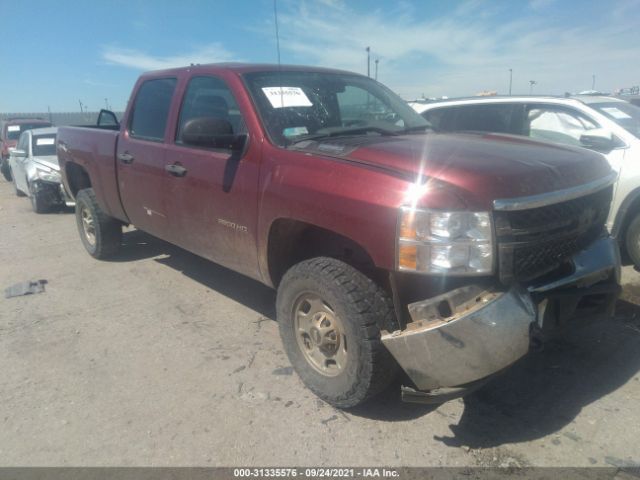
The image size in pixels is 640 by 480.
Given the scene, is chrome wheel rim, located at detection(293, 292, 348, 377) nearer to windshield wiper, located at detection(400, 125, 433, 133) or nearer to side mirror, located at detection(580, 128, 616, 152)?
windshield wiper, located at detection(400, 125, 433, 133)

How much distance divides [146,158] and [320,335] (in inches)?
92.6

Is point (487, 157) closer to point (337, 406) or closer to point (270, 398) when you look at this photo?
point (337, 406)

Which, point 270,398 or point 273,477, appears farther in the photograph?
point 270,398

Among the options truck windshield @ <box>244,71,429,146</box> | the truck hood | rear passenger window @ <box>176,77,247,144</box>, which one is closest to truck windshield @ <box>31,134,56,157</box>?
rear passenger window @ <box>176,77,247,144</box>

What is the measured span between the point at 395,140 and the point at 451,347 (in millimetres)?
1410

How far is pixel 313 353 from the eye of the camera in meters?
3.06

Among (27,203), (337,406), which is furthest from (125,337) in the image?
(27,203)

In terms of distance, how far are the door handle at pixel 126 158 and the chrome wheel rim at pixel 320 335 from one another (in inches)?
93.6

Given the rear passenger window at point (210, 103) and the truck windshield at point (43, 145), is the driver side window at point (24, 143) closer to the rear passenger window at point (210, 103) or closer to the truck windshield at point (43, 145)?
the truck windshield at point (43, 145)

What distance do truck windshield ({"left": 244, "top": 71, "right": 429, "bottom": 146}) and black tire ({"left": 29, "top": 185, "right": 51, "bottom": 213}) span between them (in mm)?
7510

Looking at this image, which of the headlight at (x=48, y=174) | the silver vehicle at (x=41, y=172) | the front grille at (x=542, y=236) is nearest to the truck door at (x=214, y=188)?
the front grille at (x=542, y=236)

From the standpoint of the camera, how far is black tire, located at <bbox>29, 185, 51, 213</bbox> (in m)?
9.34

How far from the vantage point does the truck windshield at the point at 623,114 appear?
205 inches

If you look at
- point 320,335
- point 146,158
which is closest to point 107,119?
point 146,158
